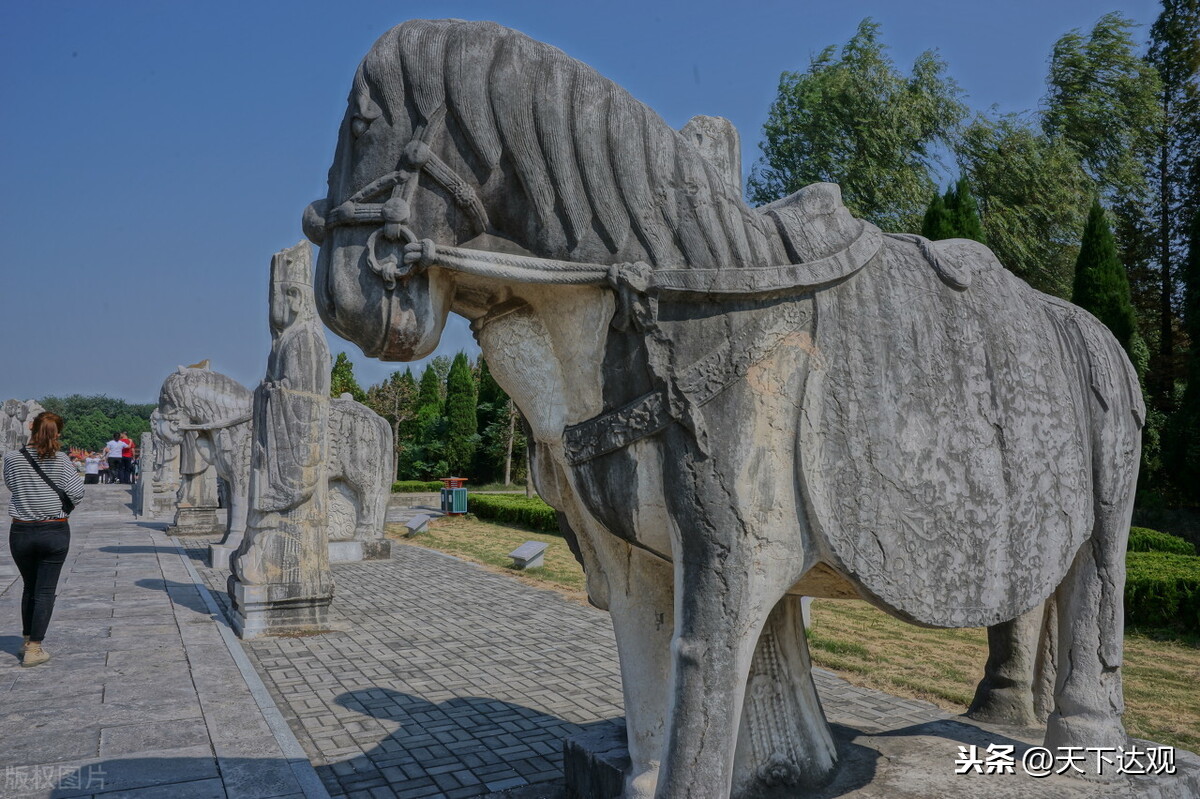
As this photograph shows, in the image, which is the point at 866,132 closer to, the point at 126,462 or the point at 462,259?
the point at 462,259

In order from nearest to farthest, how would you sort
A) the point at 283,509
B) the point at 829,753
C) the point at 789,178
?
the point at 829,753, the point at 283,509, the point at 789,178


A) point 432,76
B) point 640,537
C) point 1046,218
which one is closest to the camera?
point 432,76

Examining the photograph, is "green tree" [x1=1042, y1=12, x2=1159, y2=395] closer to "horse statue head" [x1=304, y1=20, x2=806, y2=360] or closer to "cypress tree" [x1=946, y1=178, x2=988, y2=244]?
"cypress tree" [x1=946, y1=178, x2=988, y2=244]

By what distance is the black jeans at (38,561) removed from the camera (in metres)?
6.75

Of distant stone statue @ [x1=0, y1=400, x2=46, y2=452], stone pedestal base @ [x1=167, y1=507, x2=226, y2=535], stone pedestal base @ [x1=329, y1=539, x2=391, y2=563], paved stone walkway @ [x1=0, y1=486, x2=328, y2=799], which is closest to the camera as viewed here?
paved stone walkway @ [x1=0, y1=486, x2=328, y2=799]

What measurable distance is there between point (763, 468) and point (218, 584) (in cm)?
1105

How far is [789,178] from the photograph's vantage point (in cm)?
2381

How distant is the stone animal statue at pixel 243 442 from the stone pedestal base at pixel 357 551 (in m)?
0.17

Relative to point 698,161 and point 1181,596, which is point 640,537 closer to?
point 698,161

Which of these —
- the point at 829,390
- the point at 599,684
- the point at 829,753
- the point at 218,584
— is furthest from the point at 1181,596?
the point at 218,584

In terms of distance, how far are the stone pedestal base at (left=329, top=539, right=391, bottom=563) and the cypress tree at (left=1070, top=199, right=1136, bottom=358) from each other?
48.8ft

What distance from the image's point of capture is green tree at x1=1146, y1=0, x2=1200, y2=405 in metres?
21.8

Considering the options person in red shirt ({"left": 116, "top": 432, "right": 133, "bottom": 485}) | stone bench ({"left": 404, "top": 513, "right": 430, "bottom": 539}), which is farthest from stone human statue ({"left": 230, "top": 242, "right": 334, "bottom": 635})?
person in red shirt ({"left": 116, "top": 432, "right": 133, "bottom": 485})

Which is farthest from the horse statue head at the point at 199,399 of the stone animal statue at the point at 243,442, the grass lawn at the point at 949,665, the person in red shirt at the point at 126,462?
the person in red shirt at the point at 126,462
